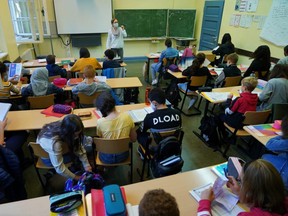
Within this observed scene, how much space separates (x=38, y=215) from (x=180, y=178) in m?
0.90

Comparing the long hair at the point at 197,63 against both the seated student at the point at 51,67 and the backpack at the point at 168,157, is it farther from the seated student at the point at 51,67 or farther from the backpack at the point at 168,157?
the seated student at the point at 51,67

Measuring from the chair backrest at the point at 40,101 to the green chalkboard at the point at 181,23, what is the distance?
5992mm

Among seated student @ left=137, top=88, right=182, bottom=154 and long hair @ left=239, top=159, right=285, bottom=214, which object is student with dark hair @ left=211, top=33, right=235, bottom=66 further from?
long hair @ left=239, top=159, right=285, bottom=214

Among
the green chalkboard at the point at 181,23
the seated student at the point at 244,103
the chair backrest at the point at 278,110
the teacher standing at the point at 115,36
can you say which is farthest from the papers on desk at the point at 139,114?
the green chalkboard at the point at 181,23

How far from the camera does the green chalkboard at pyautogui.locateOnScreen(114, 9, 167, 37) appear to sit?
714 cm

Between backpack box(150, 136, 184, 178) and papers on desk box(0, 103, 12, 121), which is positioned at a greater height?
papers on desk box(0, 103, 12, 121)

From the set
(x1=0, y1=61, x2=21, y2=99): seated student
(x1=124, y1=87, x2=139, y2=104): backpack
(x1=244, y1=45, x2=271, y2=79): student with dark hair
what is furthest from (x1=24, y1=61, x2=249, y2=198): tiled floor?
(x1=244, y1=45, x2=271, y2=79): student with dark hair

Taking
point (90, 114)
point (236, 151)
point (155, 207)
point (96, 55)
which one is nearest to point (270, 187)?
point (155, 207)

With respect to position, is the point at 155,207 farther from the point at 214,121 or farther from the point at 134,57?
the point at 134,57

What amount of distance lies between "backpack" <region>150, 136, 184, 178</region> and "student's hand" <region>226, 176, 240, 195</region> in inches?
23.0

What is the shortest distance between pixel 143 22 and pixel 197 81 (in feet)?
14.7

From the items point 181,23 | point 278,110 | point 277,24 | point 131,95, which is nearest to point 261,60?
point 277,24

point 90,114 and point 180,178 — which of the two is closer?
point 180,178

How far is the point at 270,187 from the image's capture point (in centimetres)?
97
